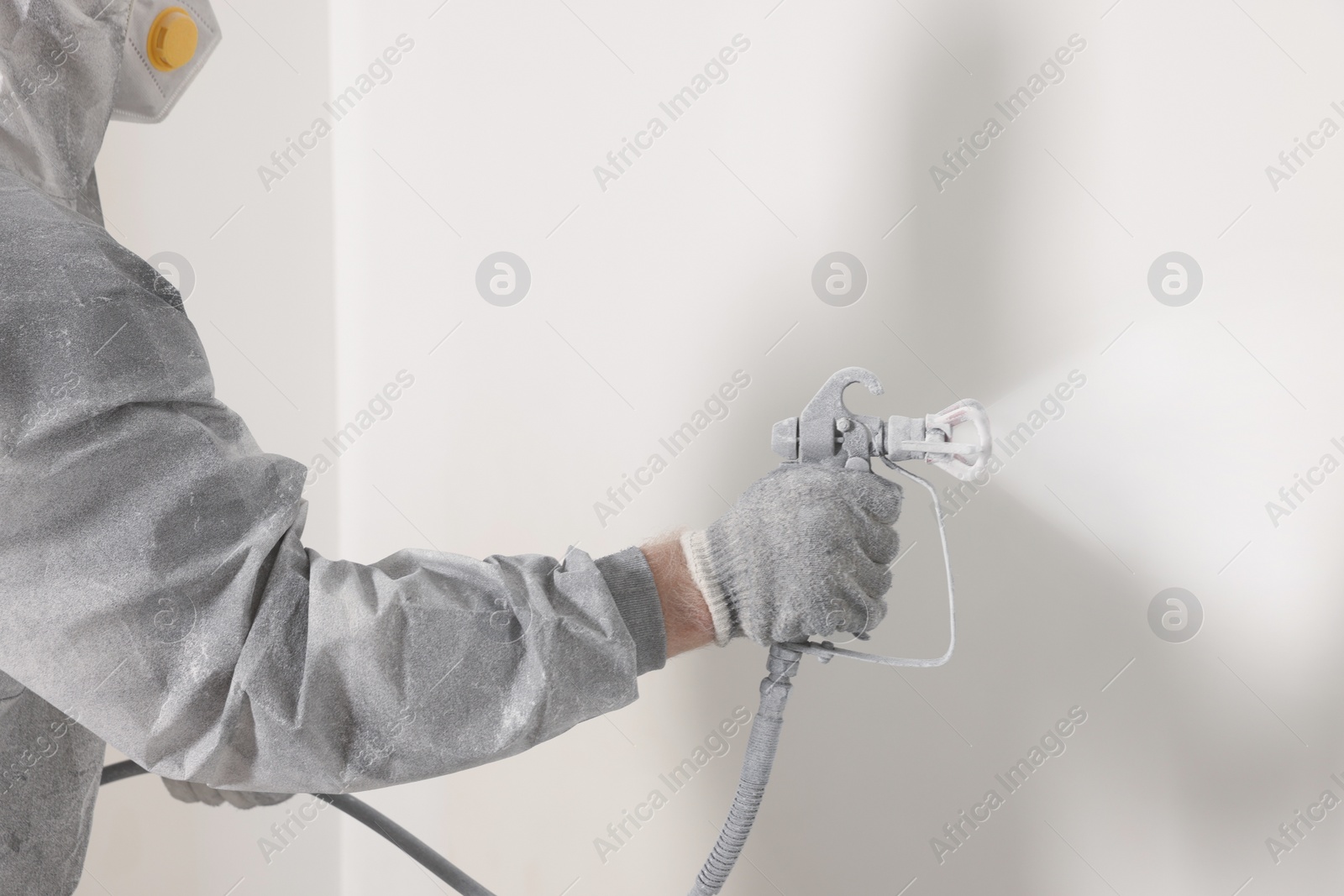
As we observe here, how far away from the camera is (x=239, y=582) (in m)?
0.82

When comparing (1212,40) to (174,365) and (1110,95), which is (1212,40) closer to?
(1110,95)

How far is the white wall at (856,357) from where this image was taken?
116 centimetres

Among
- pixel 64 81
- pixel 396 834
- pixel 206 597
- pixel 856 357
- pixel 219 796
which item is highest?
pixel 856 357

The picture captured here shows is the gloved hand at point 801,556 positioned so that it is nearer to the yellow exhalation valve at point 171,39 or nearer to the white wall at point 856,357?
the white wall at point 856,357

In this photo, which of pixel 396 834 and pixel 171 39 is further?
pixel 396 834

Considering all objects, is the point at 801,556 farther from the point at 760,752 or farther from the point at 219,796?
the point at 219,796

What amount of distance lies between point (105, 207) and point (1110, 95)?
67.3 inches

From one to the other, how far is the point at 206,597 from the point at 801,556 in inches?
21.6

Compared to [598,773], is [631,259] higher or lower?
higher

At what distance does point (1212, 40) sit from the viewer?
1.14 metres

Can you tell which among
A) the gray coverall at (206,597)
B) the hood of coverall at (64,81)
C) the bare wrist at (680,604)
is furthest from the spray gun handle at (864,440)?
the hood of coverall at (64,81)

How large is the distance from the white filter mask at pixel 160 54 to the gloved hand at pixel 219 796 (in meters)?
1.01

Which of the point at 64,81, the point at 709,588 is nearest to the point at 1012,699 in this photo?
the point at 709,588

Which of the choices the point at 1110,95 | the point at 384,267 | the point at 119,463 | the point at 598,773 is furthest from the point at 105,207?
the point at 1110,95
